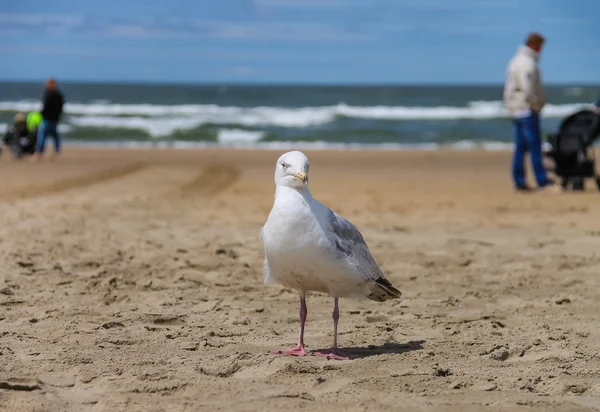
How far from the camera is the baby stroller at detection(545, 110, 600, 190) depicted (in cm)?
1182

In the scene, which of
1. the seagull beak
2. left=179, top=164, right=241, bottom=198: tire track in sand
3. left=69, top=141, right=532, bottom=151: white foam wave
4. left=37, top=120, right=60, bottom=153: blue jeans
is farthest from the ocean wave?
the seagull beak

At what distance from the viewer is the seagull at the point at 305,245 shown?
164 inches

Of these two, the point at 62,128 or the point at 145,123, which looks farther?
the point at 145,123

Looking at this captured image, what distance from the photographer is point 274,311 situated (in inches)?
219

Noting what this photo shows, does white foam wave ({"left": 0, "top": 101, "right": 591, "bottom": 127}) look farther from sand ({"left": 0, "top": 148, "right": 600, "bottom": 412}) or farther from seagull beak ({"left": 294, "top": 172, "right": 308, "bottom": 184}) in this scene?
seagull beak ({"left": 294, "top": 172, "right": 308, "bottom": 184})

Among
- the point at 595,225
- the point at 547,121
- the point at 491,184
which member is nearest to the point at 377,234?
the point at 595,225

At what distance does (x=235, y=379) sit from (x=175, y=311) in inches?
63.1

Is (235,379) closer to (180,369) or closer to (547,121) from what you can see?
(180,369)

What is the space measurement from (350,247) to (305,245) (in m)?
0.33

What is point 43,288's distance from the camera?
5.86 m

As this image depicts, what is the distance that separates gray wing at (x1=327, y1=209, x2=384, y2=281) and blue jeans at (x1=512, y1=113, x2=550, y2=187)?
7.63 meters

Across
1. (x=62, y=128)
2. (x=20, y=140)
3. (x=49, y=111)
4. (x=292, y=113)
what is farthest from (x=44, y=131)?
(x=292, y=113)

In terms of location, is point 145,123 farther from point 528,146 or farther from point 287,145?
point 528,146

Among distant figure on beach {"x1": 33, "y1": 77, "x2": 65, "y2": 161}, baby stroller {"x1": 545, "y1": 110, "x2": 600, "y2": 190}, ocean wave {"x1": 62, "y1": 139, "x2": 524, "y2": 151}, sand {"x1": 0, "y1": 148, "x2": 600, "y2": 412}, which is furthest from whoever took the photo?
ocean wave {"x1": 62, "y1": 139, "x2": 524, "y2": 151}
